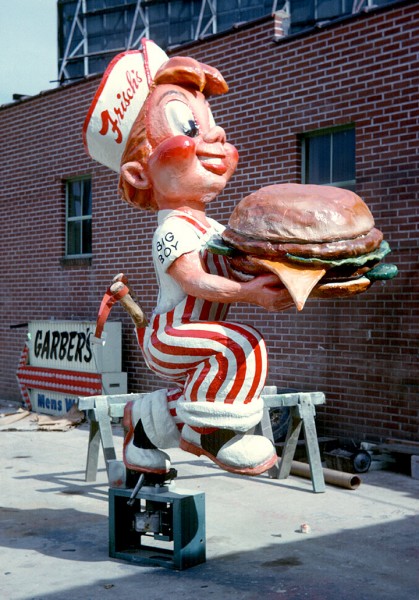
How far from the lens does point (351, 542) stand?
578 cm

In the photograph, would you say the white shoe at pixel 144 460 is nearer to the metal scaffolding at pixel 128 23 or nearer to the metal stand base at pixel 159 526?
the metal stand base at pixel 159 526

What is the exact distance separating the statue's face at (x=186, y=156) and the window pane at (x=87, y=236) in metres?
7.43

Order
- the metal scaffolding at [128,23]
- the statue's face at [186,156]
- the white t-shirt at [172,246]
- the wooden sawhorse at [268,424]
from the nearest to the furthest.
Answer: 1. the white t-shirt at [172,246]
2. the statue's face at [186,156]
3. the wooden sawhorse at [268,424]
4. the metal scaffolding at [128,23]

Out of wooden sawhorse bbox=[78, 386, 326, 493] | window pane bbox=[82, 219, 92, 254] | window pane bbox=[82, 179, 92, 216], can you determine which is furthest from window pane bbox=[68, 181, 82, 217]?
wooden sawhorse bbox=[78, 386, 326, 493]

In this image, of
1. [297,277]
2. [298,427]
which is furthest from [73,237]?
[297,277]

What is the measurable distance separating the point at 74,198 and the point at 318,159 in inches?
189

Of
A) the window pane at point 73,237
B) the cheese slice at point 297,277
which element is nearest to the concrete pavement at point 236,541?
the cheese slice at point 297,277

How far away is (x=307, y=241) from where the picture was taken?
4.17 meters

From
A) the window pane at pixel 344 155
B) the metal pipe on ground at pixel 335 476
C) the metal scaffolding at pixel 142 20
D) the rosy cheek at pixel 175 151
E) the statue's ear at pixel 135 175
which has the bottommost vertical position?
the metal pipe on ground at pixel 335 476

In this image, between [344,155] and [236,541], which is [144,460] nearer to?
[236,541]

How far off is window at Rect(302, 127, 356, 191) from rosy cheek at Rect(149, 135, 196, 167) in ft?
14.3

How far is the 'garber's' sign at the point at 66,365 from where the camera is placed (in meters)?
11.1

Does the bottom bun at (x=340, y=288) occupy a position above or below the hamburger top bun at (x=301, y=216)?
below

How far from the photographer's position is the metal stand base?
5.16m
